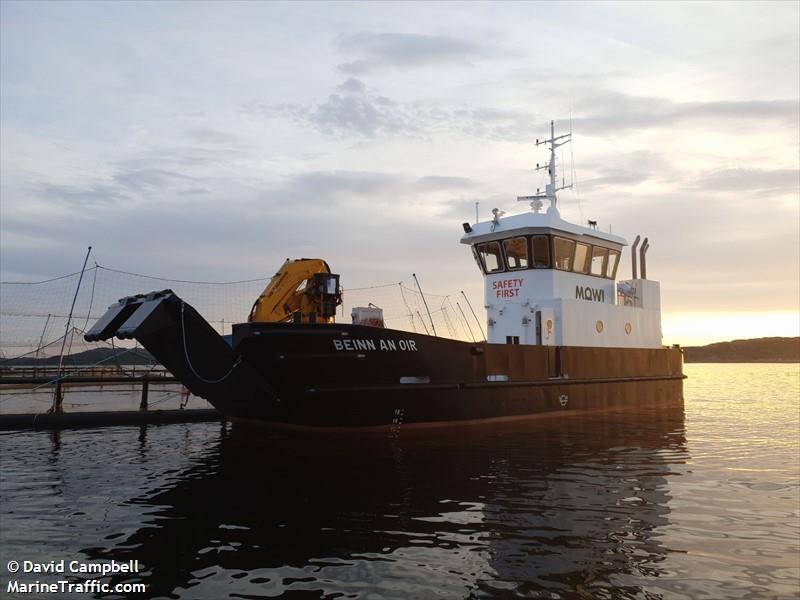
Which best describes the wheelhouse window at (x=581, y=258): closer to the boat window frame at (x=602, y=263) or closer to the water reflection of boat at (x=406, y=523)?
the boat window frame at (x=602, y=263)

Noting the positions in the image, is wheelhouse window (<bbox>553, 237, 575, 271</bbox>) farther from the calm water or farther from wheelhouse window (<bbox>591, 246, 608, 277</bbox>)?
the calm water

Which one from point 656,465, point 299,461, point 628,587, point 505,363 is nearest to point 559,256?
point 505,363

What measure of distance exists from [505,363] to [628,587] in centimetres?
1010

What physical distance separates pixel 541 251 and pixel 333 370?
801 cm

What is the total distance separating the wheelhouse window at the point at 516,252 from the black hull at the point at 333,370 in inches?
117

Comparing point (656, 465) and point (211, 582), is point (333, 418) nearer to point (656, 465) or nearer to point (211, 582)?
point (656, 465)

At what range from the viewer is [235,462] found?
33.4ft

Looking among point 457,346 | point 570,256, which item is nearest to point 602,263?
point 570,256

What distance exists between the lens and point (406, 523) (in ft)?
21.3

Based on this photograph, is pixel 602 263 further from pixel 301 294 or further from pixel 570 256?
pixel 301 294

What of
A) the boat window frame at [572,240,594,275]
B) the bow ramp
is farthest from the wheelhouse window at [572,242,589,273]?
the bow ramp

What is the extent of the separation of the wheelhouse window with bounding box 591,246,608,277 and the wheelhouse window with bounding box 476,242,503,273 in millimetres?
3234

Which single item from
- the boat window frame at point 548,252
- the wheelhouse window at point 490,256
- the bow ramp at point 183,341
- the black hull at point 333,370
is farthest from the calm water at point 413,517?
the wheelhouse window at point 490,256

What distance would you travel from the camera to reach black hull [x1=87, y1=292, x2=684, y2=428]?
11406mm
